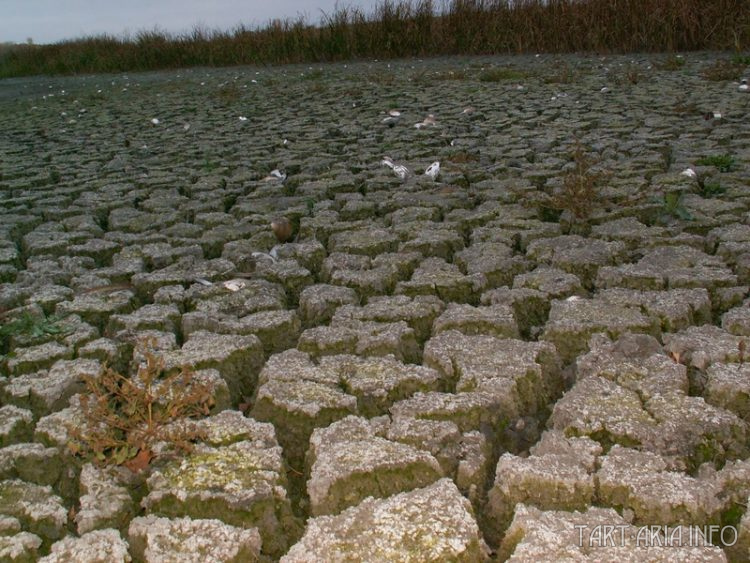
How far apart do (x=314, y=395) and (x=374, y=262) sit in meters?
1.16

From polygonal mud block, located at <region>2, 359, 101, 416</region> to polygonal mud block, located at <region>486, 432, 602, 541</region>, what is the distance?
1151mm

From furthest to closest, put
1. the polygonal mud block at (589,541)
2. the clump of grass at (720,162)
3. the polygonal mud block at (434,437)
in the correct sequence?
the clump of grass at (720,162) < the polygonal mud block at (434,437) < the polygonal mud block at (589,541)

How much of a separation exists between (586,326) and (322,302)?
930 millimetres

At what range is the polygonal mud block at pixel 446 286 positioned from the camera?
2733 mm

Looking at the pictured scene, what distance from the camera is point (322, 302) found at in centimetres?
268

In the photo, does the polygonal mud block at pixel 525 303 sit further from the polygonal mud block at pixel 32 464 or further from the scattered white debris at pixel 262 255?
the polygonal mud block at pixel 32 464

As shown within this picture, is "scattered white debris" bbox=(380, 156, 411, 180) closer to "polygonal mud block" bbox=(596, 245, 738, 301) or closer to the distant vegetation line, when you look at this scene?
"polygonal mud block" bbox=(596, 245, 738, 301)

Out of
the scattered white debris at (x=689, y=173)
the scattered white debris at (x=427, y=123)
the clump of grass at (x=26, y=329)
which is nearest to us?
the clump of grass at (x=26, y=329)

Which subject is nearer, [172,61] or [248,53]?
[248,53]

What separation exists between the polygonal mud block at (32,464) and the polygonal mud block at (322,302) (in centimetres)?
102

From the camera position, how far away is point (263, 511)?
1584mm

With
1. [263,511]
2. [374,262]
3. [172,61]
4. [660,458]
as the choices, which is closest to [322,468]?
[263,511]

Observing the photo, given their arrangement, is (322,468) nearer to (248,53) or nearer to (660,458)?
(660,458)

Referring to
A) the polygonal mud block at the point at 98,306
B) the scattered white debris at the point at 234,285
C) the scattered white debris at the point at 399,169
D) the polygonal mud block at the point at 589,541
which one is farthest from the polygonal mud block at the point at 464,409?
the scattered white debris at the point at 399,169
